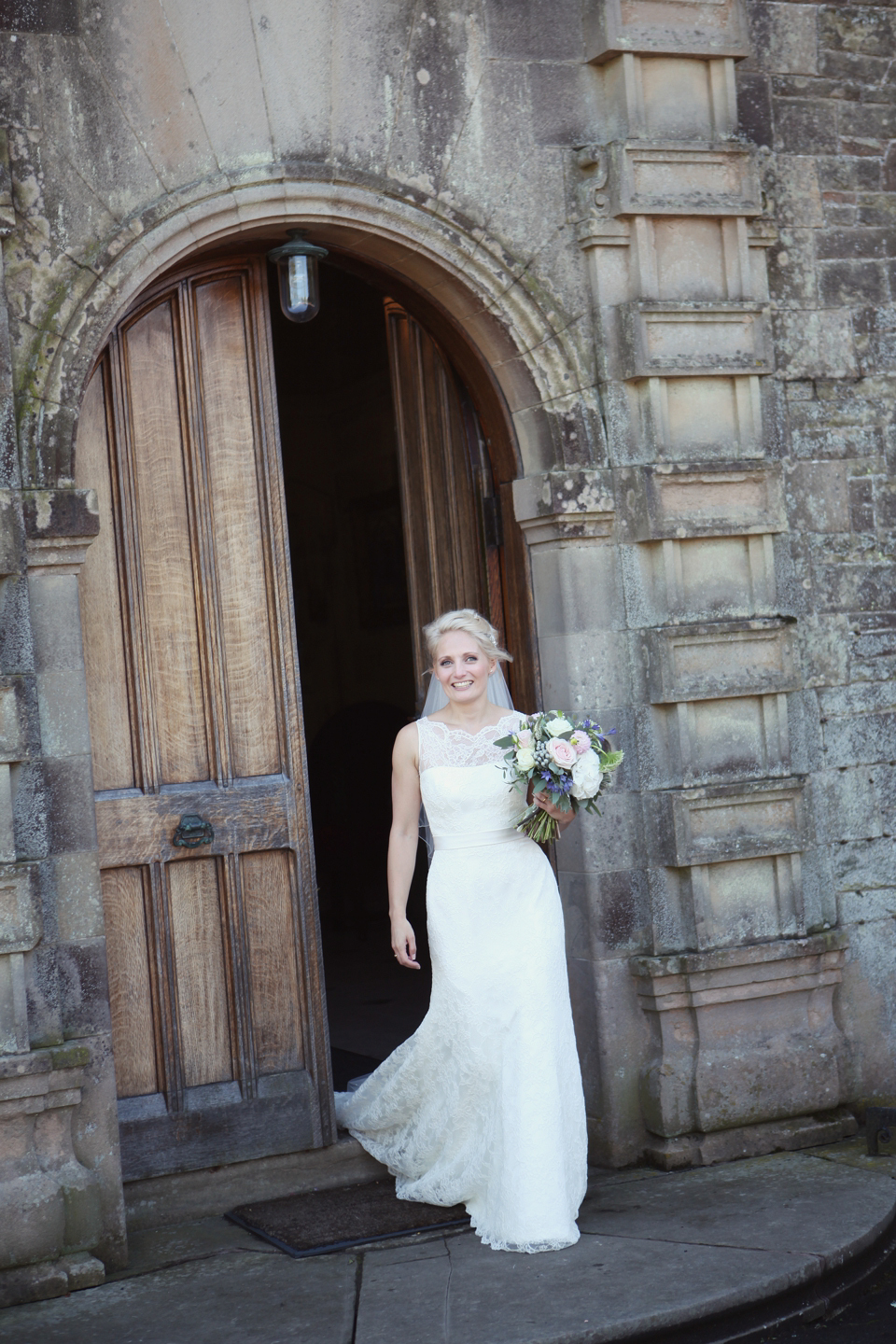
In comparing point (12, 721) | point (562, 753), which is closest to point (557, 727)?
point (562, 753)

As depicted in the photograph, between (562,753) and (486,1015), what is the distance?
89cm

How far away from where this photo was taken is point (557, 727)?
438 centimetres

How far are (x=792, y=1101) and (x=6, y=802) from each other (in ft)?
9.69

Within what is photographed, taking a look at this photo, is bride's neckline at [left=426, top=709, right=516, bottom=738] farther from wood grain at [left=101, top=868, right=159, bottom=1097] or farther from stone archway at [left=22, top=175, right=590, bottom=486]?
wood grain at [left=101, top=868, right=159, bottom=1097]

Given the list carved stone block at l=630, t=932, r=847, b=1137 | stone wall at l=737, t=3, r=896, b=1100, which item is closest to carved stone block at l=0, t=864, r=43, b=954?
carved stone block at l=630, t=932, r=847, b=1137

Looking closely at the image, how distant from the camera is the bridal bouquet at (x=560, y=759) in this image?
4.35 metres

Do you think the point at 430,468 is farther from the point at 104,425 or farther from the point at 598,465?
the point at 104,425

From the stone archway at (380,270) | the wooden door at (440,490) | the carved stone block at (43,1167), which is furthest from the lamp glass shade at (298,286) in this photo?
the carved stone block at (43,1167)

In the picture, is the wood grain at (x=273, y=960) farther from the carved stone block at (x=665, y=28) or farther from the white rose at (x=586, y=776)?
the carved stone block at (x=665, y=28)

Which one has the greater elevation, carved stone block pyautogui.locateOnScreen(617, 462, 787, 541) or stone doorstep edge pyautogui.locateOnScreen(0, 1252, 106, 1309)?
carved stone block pyautogui.locateOnScreen(617, 462, 787, 541)

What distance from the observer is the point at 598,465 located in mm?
5105

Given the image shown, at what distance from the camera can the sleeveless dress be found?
4.38 meters

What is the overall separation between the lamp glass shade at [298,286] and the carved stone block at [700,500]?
124cm

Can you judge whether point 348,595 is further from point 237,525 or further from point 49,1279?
point 49,1279
